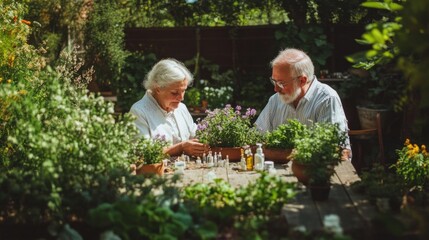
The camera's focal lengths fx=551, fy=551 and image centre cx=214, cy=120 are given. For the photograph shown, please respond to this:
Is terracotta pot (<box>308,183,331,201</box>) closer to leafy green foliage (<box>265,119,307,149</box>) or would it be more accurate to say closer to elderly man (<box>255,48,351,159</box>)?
leafy green foliage (<box>265,119,307,149</box>)

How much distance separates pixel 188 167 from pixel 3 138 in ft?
4.18

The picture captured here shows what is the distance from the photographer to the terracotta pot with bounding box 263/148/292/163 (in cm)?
345

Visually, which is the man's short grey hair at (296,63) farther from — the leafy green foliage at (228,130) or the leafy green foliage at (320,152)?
the leafy green foliage at (320,152)

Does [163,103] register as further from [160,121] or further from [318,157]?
[318,157]

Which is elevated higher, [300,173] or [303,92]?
[303,92]

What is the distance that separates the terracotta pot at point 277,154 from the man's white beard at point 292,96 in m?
0.90

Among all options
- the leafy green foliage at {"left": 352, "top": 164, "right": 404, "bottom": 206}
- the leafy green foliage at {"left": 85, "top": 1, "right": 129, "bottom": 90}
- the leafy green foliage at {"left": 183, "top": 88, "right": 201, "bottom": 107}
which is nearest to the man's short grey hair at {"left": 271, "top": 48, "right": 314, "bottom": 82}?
the leafy green foliage at {"left": 352, "top": 164, "right": 404, "bottom": 206}

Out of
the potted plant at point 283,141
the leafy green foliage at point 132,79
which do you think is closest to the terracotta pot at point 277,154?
the potted plant at point 283,141

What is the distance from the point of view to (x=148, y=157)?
3148mm

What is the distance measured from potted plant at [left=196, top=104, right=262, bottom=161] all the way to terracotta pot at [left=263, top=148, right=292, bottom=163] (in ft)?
0.66

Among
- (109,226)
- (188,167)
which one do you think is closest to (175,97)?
(188,167)

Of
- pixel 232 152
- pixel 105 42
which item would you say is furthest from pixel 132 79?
pixel 232 152

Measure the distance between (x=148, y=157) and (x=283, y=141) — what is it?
0.88 m

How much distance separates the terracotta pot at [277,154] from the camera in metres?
3.45
